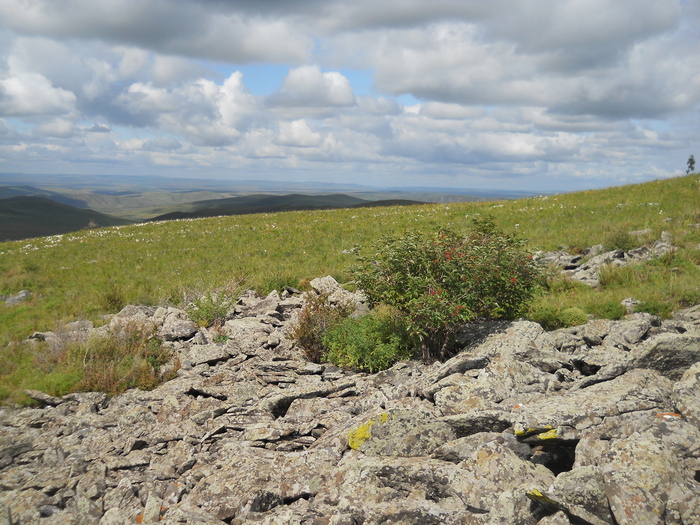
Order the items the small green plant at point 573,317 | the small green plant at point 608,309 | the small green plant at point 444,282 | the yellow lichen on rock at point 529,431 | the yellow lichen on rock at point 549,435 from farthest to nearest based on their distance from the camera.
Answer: the small green plant at point 608,309 → the small green plant at point 573,317 → the small green plant at point 444,282 → the yellow lichen on rock at point 529,431 → the yellow lichen on rock at point 549,435

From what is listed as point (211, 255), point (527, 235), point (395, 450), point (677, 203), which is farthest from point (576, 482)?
point (677, 203)

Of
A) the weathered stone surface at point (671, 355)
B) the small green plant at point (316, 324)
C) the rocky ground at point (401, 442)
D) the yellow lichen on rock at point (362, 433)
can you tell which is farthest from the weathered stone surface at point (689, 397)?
→ the small green plant at point (316, 324)

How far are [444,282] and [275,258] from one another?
1468 cm

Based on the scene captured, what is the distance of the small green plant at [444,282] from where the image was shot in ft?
32.1

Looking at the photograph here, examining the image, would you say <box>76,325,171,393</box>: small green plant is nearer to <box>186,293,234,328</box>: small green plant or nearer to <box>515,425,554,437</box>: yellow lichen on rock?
<box>186,293,234,328</box>: small green plant

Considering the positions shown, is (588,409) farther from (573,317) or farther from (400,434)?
(573,317)

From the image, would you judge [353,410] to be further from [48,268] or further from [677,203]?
[677,203]

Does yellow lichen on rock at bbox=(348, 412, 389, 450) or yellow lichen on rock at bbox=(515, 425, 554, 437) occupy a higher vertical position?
yellow lichen on rock at bbox=(515, 425, 554, 437)

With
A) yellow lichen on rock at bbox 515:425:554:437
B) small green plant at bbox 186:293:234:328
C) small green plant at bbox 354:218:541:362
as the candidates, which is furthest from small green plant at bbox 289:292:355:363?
yellow lichen on rock at bbox 515:425:554:437

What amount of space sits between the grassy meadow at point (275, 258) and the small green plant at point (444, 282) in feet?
5.40

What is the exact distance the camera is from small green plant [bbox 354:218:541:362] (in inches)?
385

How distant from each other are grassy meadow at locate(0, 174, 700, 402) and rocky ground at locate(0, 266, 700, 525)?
208 cm

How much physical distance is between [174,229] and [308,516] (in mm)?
34901

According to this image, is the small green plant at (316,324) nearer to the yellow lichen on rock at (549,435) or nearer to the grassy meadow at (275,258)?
the grassy meadow at (275,258)
